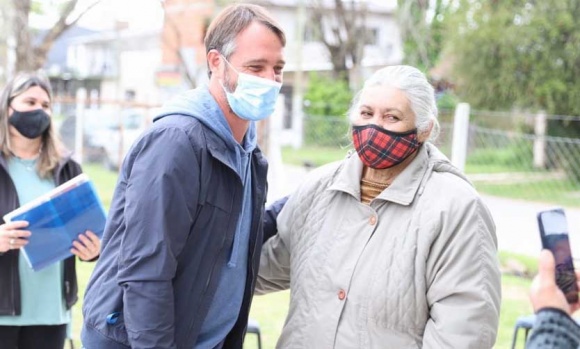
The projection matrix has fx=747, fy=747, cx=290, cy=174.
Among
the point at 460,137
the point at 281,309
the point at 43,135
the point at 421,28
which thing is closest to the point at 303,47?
the point at 421,28

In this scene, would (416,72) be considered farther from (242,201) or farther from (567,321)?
(567,321)

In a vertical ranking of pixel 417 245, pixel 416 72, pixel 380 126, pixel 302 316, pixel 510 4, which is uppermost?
pixel 510 4

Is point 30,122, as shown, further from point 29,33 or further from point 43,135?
point 29,33

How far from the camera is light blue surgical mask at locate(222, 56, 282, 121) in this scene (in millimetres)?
2463

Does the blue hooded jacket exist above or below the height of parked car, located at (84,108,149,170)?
above

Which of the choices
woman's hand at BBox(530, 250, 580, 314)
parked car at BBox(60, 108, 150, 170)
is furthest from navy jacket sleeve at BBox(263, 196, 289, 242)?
parked car at BBox(60, 108, 150, 170)

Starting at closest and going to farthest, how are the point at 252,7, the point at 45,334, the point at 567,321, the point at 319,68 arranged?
the point at 567,321 → the point at 252,7 → the point at 45,334 → the point at 319,68

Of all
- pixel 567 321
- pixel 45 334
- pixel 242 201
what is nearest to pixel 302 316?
pixel 242 201

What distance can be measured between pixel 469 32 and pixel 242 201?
651 inches

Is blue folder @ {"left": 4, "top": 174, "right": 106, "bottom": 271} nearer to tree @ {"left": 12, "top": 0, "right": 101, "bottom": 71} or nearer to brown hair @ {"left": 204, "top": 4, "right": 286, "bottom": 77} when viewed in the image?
brown hair @ {"left": 204, "top": 4, "right": 286, "bottom": 77}

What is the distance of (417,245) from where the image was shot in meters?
2.35

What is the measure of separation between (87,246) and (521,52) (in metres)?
15.7

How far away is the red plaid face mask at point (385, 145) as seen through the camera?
249cm

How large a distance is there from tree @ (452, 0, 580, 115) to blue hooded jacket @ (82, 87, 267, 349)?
51.6ft
